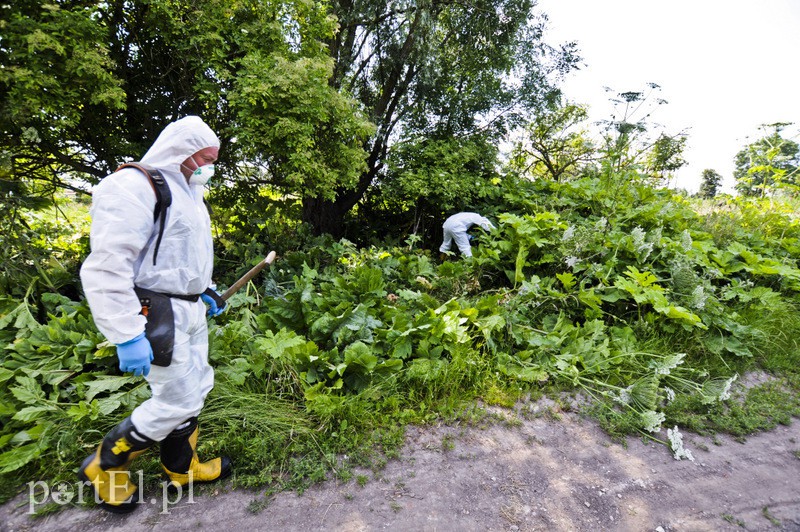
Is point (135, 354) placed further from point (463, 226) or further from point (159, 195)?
point (463, 226)

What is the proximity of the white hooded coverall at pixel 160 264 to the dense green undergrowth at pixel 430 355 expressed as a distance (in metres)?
0.53

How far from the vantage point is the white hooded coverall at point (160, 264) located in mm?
1632

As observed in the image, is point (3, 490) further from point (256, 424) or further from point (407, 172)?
point (407, 172)

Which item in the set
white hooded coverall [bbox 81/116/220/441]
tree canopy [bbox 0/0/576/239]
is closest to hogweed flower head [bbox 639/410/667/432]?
white hooded coverall [bbox 81/116/220/441]

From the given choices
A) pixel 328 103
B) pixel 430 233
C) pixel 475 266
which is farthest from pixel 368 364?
pixel 430 233

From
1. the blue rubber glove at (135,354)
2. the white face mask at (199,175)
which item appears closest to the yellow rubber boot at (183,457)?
the blue rubber glove at (135,354)

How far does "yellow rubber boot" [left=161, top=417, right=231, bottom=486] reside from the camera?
2.04 m

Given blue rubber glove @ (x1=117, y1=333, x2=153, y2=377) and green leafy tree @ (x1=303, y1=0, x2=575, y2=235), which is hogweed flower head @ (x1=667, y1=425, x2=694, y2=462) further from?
green leafy tree @ (x1=303, y1=0, x2=575, y2=235)

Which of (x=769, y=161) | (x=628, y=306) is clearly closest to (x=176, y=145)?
(x=628, y=306)

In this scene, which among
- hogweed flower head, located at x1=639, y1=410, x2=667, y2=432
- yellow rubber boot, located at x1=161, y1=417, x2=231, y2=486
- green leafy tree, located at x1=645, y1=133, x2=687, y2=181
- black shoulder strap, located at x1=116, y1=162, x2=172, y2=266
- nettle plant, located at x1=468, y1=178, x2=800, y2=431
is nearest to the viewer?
black shoulder strap, located at x1=116, y1=162, x2=172, y2=266

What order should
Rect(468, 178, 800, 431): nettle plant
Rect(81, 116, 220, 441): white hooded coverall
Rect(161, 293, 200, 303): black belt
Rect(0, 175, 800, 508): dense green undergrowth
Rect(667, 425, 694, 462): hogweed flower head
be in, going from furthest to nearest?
1. Rect(468, 178, 800, 431): nettle plant
2. Rect(667, 425, 694, 462): hogweed flower head
3. Rect(0, 175, 800, 508): dense green undergrowth
4. Rect(161, 293, 200, 303): black belt
5. Rect(81, 116, 220, 441): white hooded coverall

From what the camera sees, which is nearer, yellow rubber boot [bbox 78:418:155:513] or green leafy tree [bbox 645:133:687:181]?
yellow rubber boot [bbox 78:418:155:513]

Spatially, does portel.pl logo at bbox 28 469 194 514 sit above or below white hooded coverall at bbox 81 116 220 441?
below

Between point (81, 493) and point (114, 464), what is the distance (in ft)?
1.11
